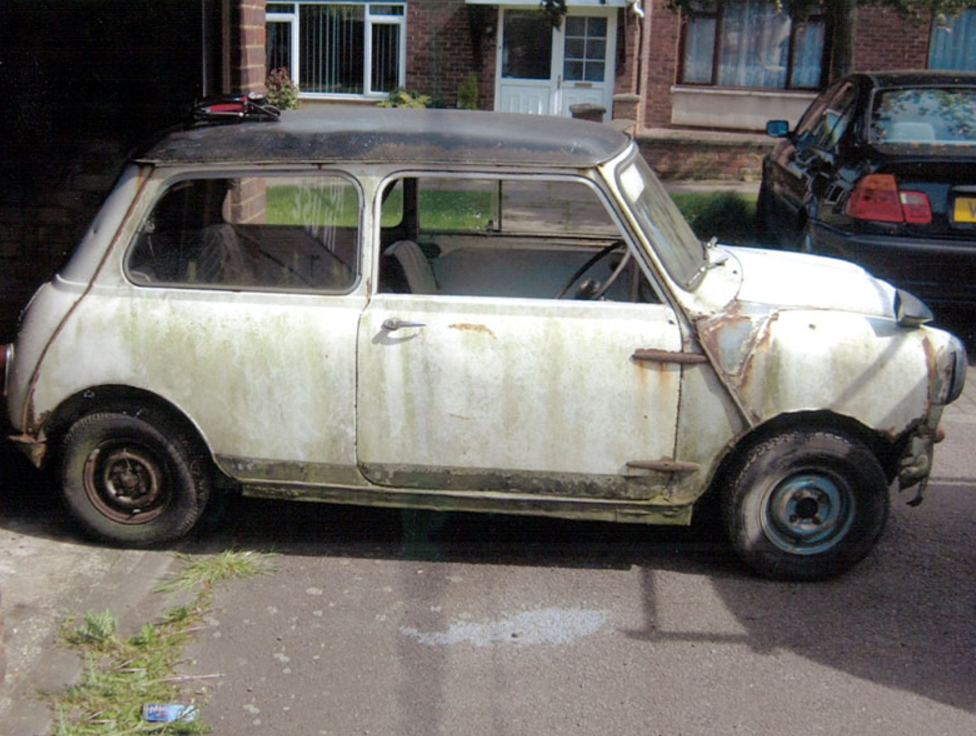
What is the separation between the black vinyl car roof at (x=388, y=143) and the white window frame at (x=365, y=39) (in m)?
17.4

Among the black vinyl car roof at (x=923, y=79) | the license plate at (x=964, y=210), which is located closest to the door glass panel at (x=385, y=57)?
the black vinyl car roof at (x=923, y=79)

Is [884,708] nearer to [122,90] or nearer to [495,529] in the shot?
[495,529]

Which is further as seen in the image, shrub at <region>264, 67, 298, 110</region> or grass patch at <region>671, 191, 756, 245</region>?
shrub at <region>264, 67, 298, 110</region>

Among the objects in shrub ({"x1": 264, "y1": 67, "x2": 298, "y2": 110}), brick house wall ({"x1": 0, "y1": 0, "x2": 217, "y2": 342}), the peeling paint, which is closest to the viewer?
the peeling paint

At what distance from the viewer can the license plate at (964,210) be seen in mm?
7992

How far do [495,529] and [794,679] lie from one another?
5.39 ft

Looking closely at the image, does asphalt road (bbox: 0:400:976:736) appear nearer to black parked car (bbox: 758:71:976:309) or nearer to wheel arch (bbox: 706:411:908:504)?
wheel arch (bbox: 706:411:908:504)

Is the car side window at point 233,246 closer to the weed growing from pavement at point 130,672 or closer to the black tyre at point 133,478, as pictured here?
the black tyre at point 133,478

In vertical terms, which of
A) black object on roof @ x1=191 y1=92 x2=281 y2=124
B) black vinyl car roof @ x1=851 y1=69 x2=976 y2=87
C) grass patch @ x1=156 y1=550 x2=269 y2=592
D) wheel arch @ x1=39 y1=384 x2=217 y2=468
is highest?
black vinyl car roof @ x1=851 y1=69 x2=976 y2=87

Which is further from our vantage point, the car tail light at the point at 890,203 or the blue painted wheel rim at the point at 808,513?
the car tail light at the point at 890,203

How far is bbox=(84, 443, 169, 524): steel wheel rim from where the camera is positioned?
5191 millimetres

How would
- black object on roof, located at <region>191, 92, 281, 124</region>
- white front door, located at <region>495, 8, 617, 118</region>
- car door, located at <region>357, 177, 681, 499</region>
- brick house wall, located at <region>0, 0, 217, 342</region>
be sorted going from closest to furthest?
car door, located at <region>357, 177, 681, 499</region> → black object on roof, located at <region>191, 92, 281, 124</region> → brick house wall, located at <region>0, 0, 217, 342</region> → white front door, located at <region>495, 8, 617, 118</region>

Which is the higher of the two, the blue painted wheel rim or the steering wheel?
the steering wheel

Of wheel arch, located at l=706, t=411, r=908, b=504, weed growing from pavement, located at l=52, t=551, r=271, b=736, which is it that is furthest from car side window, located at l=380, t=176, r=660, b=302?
weed growing from pavement, located at l=52, t=551, r=271, b=736
